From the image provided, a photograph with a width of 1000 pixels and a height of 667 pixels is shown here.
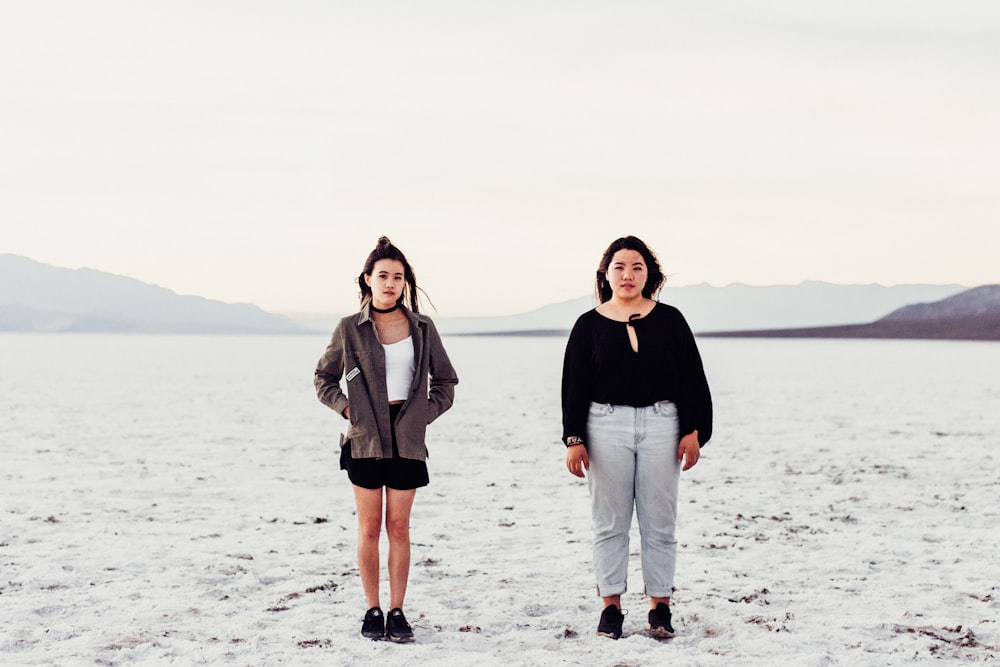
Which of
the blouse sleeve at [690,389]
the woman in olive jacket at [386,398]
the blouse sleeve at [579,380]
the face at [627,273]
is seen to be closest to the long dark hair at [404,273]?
the woman in olive jacket at [386,398]

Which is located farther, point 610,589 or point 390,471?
point 610,589

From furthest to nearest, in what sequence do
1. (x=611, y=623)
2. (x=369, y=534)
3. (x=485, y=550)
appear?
(x=485, y=550)
(x=611, y=623)
(x=369, y=534)

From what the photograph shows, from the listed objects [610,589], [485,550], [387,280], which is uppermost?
[387,280]

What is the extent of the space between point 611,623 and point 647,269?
1644 mm

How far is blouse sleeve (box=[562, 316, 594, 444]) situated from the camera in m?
4.38

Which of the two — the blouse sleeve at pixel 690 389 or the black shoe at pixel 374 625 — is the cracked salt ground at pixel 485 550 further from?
the blouse sleeve at pixel 690 389

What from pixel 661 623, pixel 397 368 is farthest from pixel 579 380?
pixel 661 623

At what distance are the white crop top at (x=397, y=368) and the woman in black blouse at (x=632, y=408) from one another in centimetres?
72

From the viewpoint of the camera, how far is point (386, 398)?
14.1 feet

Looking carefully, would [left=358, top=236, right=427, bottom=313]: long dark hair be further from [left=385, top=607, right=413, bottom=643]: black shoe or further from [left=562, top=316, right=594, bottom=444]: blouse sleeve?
[left=385, top=607, right=413, bottom=643]: black shoe

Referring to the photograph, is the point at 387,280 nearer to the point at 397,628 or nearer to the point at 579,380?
the point at 579,380

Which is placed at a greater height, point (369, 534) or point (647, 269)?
point (647, 269)

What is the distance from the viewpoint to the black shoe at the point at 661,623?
4.54m

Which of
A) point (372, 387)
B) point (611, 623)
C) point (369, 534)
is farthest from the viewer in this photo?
point (611, 623)
